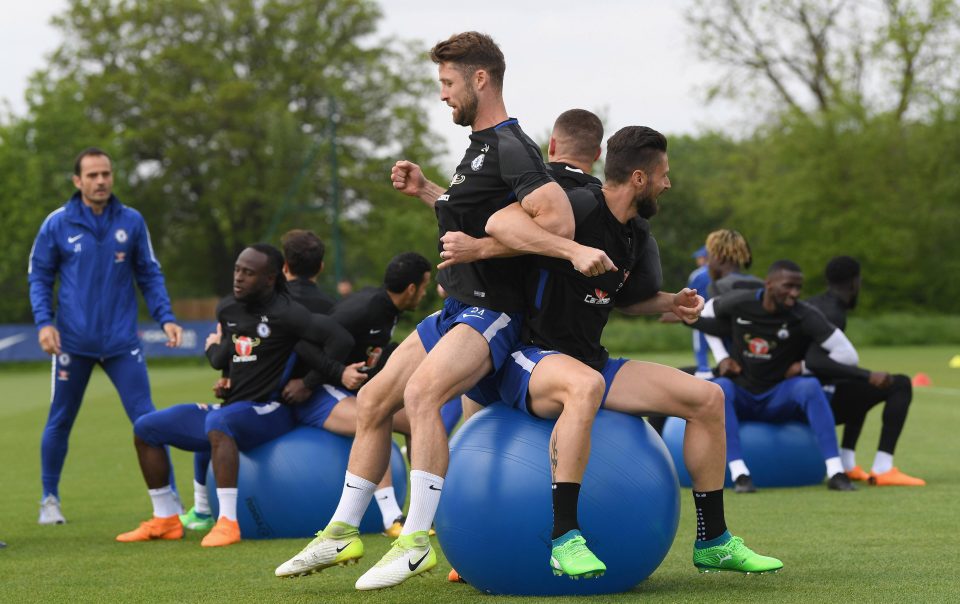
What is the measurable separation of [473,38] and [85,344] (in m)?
4.44

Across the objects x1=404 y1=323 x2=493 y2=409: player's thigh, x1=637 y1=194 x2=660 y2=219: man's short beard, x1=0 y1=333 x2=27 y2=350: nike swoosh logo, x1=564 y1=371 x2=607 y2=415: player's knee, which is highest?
x1=637 y1=194 x2=660 y2=219: man's short beard

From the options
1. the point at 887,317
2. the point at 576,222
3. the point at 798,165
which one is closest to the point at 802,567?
the point at 576,222

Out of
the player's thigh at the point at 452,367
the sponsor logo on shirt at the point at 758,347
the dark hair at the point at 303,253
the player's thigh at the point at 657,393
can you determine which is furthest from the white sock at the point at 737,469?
the player's thigh at the point at 452,367

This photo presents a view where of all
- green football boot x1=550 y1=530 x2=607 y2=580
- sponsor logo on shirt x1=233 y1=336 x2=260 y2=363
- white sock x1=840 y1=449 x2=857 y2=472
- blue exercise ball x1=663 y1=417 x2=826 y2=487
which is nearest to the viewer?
green football boot x1=550 y1=530 x2=607 y2=580

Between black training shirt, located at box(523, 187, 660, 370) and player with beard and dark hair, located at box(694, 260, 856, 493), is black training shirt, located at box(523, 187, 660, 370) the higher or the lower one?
the higher one

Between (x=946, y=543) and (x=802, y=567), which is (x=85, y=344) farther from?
(x=946, y=543)

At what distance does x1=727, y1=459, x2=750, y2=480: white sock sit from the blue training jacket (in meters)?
4.40

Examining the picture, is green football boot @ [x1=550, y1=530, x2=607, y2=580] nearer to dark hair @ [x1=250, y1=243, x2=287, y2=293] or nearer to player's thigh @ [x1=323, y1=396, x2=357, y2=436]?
player's thigh @ [x1=323, y1=396, x2=357, y2=436]

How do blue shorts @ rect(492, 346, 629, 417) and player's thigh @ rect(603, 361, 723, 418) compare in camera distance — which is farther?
player's thigh @ rect(603, 361, 723, 418)

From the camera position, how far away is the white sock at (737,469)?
10.4 metres

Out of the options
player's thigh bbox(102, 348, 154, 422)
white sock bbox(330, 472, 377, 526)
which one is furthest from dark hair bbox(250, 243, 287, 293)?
white sock bbox(330, 472, 377, 526)

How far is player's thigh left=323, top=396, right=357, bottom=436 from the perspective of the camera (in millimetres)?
8430

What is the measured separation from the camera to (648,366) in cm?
625

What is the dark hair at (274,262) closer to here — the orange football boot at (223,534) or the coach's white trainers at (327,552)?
the orange football boot at (223,534)
